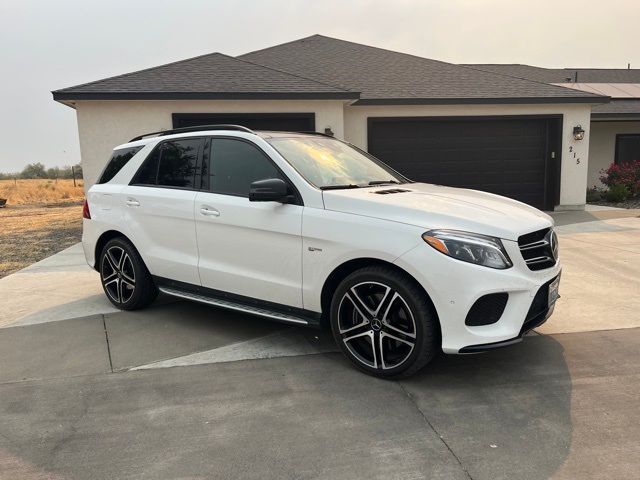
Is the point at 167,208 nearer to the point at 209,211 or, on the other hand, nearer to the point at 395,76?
the point at 209,211

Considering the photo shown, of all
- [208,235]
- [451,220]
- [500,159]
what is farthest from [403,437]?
[500,159]

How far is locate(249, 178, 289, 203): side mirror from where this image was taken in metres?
3.83

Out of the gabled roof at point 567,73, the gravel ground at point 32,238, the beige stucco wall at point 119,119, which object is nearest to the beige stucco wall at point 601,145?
the gabled roof at point 567,73

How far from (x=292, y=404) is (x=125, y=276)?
280 centimetres

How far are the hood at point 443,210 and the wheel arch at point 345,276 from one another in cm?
32

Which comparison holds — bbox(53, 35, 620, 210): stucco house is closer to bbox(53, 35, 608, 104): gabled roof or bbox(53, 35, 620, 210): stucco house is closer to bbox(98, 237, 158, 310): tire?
bbox(53, 35, 608, 104): gabled roof

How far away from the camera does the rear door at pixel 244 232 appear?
3.99 metres

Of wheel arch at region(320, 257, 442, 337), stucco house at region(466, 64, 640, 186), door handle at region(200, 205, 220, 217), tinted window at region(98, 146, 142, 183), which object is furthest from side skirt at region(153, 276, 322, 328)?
stucco house at region(466, 64, 640, 186)

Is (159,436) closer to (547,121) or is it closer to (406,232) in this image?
(406,232)

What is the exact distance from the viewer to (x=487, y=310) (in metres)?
3.30

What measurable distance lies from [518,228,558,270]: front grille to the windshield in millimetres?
1415

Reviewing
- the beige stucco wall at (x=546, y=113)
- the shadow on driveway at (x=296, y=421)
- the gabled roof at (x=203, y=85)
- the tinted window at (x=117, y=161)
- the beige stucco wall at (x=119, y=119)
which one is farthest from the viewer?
the beige stucco wall at (x=546, y=113)

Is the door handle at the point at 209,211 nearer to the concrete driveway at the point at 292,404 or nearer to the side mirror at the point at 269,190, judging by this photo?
the side mirror at the point at 269,190

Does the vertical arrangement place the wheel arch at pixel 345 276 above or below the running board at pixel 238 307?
above
